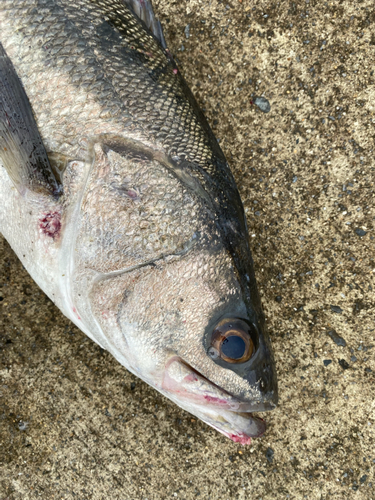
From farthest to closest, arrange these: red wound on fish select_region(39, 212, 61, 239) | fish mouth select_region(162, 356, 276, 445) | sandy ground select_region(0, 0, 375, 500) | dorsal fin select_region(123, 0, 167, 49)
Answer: sandy ground select_region(0, 0, 375, 500), dorsal fin select_region(123, 0, 167, 49), red wound on fish select_region(39, 212, 61, 239), fish mouth select_region(162, 356, 276, 445)

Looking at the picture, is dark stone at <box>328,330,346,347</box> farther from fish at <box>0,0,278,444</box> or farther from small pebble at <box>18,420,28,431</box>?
small pebble at <box>18,420,28,431</box>

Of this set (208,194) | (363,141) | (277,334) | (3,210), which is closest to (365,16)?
(363,141)

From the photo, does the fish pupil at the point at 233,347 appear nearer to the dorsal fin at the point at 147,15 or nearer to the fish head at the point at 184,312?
the fish head at the point at 184,312

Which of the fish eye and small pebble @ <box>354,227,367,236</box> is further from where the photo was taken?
small pebble @ <box>354,227,367,236</box>

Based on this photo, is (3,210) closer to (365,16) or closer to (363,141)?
(363,141)

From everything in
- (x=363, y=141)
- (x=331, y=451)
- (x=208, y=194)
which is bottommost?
(x=331, y=451)

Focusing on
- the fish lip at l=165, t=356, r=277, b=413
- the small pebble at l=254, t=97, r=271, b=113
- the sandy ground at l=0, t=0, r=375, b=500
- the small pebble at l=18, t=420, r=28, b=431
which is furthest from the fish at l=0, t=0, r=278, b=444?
the small pebble at l=18, t=420, r=28, b=431

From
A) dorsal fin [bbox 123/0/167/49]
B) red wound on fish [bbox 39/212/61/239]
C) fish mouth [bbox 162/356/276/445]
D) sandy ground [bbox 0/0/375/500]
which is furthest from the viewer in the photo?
sandy ground [bbox 0/0/375/500]
